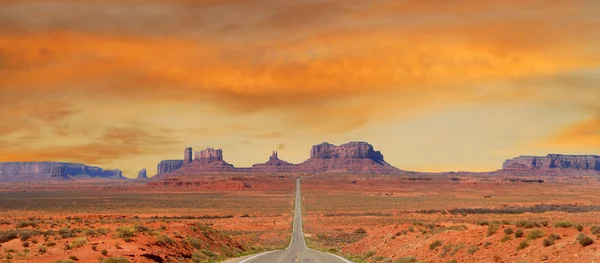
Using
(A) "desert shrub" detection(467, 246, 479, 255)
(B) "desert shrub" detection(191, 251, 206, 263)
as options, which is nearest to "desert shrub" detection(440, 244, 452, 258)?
(A) "desert shrub" detection(467, 246, 479, 255)

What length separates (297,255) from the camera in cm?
3203

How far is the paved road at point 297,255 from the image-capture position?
27250mm

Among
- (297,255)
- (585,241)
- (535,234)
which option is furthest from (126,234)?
(585,241)

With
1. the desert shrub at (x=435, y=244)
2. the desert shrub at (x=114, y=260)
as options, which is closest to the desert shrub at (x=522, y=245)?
the desert shrub at (x=435, y=244)

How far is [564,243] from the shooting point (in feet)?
59.8

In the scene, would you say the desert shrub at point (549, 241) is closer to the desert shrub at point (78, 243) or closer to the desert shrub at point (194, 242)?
the desert shrub at point (194, 242)

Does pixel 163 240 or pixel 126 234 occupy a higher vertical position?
pixel 126 234

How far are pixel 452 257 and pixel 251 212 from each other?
77176mm

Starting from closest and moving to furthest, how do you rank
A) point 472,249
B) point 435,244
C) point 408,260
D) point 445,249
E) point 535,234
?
point 535,234 < point 472,249 < point 445,249 < point 408,260 < point 435,244

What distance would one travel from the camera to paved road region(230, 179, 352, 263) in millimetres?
27250

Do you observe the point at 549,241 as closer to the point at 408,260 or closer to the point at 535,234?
the point at 535,234

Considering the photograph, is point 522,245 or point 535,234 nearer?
point 522,245

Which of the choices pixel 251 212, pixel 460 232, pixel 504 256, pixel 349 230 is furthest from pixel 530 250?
pixel 251 212

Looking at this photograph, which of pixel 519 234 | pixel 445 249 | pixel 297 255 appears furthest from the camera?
pixel 297 255
